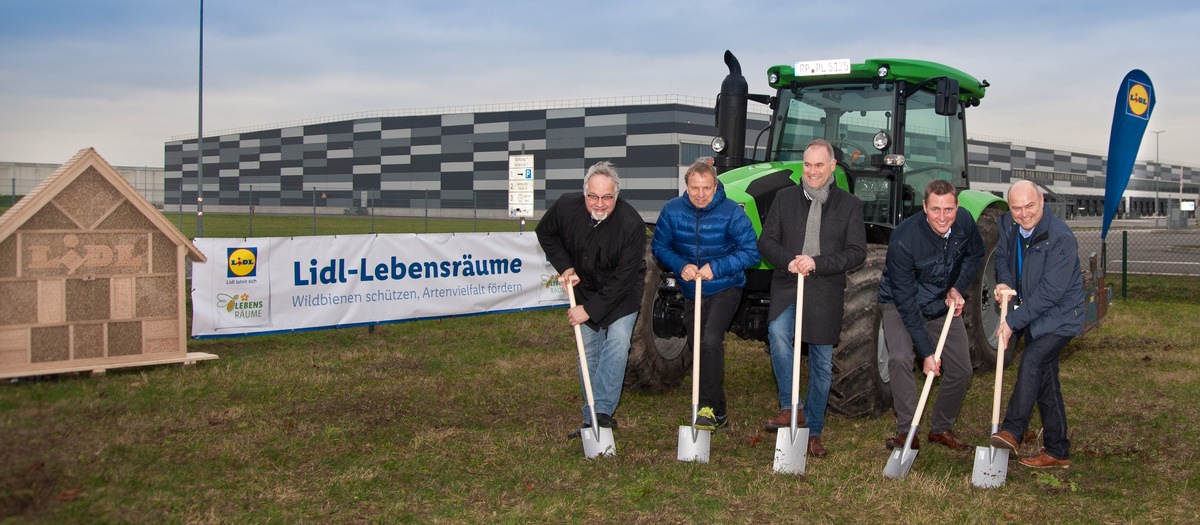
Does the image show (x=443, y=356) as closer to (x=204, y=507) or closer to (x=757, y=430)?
(x=757, y=430)

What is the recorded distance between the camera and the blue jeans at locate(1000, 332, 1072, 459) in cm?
548

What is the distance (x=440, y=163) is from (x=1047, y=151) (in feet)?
190

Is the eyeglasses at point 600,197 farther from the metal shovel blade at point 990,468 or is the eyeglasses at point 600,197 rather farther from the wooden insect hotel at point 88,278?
the wooden insect hotel at point 88,278

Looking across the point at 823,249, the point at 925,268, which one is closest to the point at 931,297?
the point at 925,268

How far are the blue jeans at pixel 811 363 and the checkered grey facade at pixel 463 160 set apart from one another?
152 ft

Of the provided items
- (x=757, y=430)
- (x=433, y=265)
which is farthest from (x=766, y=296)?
(x=433, y=265)

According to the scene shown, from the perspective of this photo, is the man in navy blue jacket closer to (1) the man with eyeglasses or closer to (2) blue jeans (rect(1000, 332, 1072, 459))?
(2) blue jeans (rect(1000, 332, 1072, 459))

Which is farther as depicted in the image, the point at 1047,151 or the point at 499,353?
the point at 1047,151

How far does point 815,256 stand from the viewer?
18.5ft

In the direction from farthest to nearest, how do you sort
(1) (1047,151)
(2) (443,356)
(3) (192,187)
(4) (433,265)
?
1. (1) (1047,151)
2. (3) (192,187)
3. (4) (433,265)
4. (2) (443,356)

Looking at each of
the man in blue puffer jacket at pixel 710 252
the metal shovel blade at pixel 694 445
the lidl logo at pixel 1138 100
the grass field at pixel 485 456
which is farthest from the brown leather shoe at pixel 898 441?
the lidl logo at pixel 1138 100

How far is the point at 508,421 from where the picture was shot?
6.67 meters

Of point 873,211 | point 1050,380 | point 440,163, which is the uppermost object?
point 440,163

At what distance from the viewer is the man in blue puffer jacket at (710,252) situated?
5.87 metres
